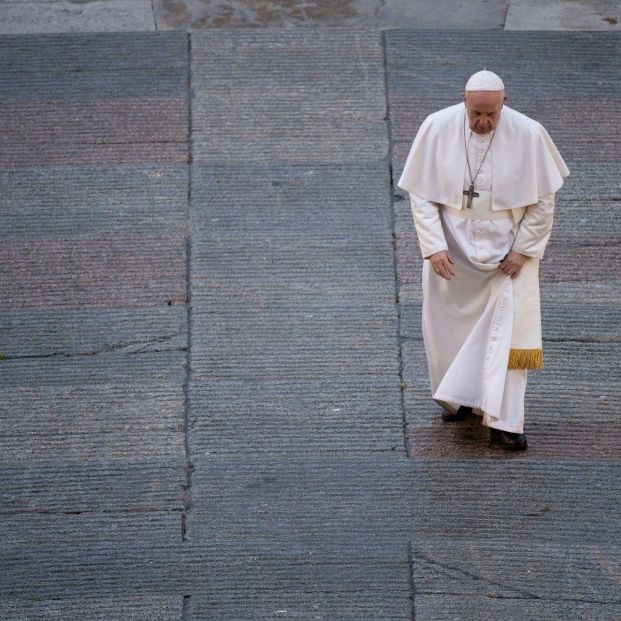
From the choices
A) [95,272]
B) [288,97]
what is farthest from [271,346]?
[288,97]

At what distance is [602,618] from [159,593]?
1.99 meters

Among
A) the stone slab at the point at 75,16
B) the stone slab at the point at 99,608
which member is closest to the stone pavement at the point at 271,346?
the stone slab at the point at 99,608

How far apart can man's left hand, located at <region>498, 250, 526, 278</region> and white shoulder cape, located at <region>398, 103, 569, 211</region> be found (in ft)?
0.78

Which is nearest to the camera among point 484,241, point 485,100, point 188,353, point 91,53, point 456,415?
point 485,100

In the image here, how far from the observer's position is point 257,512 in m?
6.29

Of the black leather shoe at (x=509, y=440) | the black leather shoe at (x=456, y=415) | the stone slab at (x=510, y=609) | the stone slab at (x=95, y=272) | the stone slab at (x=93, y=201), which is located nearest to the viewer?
the stone slab at (x=510, y=609)

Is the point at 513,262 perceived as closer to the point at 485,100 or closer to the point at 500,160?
the point at 500,160

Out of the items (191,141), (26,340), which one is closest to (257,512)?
(26,340)

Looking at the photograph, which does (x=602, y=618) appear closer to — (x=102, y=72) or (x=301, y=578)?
(x=301, y=578)

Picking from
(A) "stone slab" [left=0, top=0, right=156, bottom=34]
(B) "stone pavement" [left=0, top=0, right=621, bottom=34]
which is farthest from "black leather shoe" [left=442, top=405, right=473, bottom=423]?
(A) "stone slab" [left=0, top=0, right=156, bottom=34]

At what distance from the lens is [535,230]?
6309 mm

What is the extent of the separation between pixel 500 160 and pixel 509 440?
4.87 feet

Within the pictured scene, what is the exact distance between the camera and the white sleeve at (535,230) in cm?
630

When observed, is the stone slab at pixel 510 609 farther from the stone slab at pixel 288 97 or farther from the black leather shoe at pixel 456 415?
the stone slab at pixel 288 97
